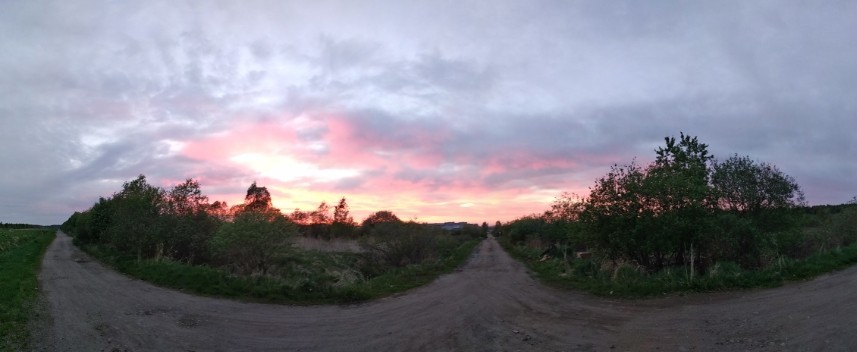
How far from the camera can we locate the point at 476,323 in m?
10.9

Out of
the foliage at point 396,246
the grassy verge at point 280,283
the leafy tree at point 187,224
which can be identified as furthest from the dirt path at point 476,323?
the foliage at point 396,246

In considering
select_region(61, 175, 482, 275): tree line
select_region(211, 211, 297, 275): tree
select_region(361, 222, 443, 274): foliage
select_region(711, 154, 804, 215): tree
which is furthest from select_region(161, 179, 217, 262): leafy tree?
select_region(711, 154, 804, 215): tree

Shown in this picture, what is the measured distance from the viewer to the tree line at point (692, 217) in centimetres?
1623

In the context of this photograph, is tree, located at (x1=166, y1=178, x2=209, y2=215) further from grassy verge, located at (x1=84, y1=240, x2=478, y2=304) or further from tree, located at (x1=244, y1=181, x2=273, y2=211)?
tree, located at (x1=244, y1=181, x2=273, y2=211)

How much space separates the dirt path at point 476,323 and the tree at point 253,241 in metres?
5.37

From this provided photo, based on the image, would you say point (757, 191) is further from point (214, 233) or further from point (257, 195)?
point (257, 195)

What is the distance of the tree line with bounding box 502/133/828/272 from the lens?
16234 mm

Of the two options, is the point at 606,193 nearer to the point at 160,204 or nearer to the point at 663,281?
the point at 663,281

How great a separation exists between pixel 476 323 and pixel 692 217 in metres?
10.3

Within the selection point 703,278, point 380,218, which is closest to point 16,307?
point 703,278

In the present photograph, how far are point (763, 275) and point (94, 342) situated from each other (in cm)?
1828

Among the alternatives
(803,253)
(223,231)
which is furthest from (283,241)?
(803,253)

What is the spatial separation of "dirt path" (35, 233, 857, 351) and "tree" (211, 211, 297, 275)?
211 inches

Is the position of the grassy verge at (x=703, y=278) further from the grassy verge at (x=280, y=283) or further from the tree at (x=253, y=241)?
the tree at (x=253, y=241)
